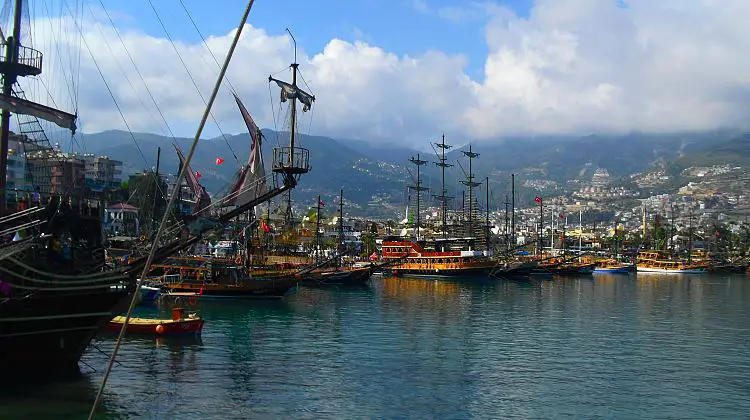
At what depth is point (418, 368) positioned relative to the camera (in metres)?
29.4

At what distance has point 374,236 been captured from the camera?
148 m

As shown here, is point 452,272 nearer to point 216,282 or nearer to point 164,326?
point 216,282

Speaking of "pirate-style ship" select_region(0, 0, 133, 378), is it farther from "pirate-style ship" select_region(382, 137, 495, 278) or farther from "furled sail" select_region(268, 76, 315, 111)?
"pirate-style ship" select_region(382, 137, 495, 278)

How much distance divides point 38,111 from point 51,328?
28.6ft

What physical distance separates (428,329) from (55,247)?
23.6 meters

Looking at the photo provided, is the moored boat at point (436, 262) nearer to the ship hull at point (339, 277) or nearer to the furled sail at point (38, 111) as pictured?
the ship hull at point (339, 277)

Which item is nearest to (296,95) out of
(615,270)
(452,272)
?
(452,272)

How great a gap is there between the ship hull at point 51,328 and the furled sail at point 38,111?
25.1 feet

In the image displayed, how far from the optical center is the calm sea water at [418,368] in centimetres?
2291

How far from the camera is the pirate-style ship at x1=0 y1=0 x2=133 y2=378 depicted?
2231 cm

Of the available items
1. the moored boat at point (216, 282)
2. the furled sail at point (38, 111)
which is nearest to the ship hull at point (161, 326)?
the furled sail at point (38, 111)

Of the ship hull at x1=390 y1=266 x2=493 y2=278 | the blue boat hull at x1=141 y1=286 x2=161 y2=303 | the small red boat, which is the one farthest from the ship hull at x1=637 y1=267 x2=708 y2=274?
the small red boat

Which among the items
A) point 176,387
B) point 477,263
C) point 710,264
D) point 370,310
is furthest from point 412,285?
point 710,264

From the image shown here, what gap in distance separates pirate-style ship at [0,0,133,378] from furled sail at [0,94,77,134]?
4 centimetres
